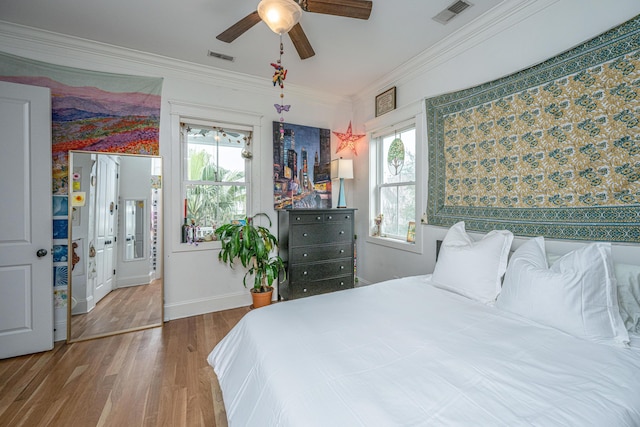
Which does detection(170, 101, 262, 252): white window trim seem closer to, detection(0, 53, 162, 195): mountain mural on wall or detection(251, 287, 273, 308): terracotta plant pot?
detection(0, 53, 162, 195): mountain mural on wall

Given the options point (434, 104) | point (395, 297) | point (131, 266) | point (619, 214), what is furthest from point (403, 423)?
point (131, 266)

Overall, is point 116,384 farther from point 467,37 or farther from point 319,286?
point 467,37

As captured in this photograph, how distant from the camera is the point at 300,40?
1.83 m

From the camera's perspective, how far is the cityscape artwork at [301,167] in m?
3.50

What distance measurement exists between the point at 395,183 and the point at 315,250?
4.34 feet

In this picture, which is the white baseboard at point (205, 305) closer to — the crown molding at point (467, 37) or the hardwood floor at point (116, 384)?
the hardwood floor at point (116, 384)

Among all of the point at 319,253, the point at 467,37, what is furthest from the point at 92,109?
the point at 467,37

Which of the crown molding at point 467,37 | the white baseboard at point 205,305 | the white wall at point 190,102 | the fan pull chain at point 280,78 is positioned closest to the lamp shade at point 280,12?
the fan pull chain at point 280,78

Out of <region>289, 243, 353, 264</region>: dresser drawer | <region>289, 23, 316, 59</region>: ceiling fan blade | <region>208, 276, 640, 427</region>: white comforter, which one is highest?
<region>289, 23, 316, 59</region>: ceiling fan blade

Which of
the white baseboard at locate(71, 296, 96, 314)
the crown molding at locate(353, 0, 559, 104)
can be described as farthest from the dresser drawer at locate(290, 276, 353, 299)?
the crown molding at locate(353, 0, 559, 104)

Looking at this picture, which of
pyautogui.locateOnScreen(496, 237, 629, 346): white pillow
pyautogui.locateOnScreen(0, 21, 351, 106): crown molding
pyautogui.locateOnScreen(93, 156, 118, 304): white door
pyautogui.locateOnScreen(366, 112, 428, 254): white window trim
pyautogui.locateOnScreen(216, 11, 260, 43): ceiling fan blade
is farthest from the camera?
pyautogui.locateOnScreen(366, 112, 428, 254): white window trim

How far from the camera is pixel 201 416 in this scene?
5.25ft

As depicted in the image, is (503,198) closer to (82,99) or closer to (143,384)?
(143,384)

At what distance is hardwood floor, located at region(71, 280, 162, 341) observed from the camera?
2.58 m
